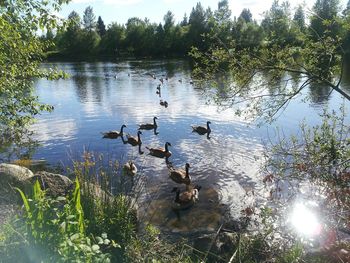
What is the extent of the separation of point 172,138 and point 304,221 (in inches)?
495

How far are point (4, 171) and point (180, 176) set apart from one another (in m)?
7.08

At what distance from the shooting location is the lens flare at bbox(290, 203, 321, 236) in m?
11.7

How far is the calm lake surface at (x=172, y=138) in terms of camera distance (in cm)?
1466

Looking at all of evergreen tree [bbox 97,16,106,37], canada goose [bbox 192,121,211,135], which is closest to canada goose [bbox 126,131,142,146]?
canada goose [bbox 192,121,211,135]

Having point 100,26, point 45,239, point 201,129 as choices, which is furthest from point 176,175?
point 100,26

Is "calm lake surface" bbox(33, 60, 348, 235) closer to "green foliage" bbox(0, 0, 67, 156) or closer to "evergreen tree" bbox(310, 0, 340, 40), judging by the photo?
"green foliage" bbox(0, 0, 67, 156)

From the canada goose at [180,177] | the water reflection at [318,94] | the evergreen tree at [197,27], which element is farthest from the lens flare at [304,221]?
the evergreen tree at [197,27]

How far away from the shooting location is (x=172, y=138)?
78.7ft

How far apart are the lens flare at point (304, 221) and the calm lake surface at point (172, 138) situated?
1825 mm

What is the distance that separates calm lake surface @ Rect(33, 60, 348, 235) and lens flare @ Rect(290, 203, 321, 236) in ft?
5.99

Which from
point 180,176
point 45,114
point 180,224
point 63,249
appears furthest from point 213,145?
point 63,249

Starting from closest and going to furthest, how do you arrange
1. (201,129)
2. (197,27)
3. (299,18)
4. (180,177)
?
(299,18) → (180,177) → (201,129) → (197,27)

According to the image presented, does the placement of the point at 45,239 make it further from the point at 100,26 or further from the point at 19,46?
the point at 100,26

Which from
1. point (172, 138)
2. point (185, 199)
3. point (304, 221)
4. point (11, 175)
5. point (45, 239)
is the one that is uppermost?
point (45, 239)
